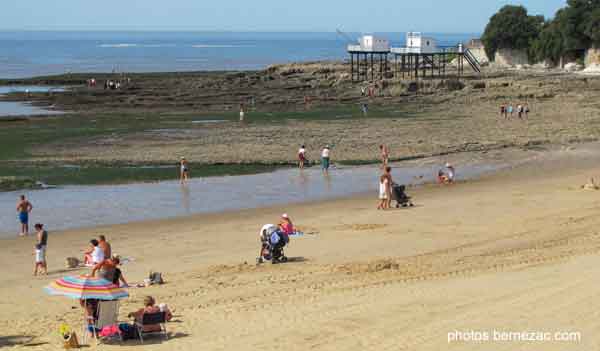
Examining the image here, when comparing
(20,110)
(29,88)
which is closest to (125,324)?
(20,110)

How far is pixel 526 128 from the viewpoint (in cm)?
3978

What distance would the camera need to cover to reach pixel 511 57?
81.8 metres

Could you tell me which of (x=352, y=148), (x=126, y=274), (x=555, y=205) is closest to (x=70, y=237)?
Result: (x=126, y=274)

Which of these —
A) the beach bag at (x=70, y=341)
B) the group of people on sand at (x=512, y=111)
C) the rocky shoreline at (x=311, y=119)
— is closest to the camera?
the beach bag at (x=70, y=341)

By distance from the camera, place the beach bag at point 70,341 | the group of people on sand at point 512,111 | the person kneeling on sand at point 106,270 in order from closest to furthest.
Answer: the beach bag at point 70,341
the person kneeling on sand at point 106,270
the group of people on sand at point 512,111

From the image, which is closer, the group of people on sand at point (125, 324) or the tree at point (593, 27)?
the group of people on sand at point (125, 324)

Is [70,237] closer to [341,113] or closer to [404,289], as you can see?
[404,289]

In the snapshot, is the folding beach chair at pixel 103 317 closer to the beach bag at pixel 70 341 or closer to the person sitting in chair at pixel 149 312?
the person sitting in chair at pixel 149 312

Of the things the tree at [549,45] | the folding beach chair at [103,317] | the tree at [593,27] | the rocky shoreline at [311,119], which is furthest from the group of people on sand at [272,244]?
the tree at [549,45]

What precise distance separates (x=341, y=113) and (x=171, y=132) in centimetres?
1114

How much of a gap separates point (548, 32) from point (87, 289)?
6826 cm

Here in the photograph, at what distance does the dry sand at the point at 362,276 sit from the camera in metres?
11.9

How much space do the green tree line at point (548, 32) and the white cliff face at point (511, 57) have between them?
0.37m

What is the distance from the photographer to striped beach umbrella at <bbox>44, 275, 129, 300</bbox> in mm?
12172
